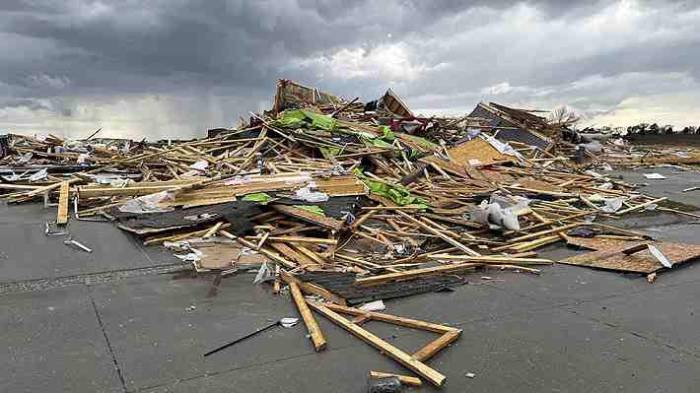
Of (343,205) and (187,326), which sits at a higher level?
(343,205)

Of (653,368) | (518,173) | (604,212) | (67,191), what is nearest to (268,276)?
(653,368)

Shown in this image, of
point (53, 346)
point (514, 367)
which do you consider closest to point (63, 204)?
point (53, 346)

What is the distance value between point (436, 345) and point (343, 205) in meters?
4.13

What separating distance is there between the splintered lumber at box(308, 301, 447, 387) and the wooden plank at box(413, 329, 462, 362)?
0.28ft

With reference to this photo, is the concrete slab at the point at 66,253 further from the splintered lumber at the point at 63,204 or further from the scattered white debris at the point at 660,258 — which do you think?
the scattered white debris at the point at 660,258

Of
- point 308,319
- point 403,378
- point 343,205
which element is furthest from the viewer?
point 343,205

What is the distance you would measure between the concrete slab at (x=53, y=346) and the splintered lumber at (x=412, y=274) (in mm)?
2437

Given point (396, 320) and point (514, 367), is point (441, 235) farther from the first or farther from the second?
point (514, 367)

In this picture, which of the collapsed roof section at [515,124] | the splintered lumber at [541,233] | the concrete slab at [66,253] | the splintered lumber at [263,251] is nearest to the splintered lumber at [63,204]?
the concrete slab at [66,253]

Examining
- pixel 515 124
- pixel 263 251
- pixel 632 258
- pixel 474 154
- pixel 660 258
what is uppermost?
pixel 515 124

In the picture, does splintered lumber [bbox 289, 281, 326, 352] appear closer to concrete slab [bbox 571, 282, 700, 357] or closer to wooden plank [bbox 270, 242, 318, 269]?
wooden plank [bbox 270, 242, 318, 269]

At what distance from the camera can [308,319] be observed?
15.2 ft

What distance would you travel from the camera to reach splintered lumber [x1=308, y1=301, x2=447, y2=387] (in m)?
3.65

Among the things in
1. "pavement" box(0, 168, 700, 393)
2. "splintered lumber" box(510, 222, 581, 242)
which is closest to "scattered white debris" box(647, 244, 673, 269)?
"pavement" box(0, 168, 700, 393)
